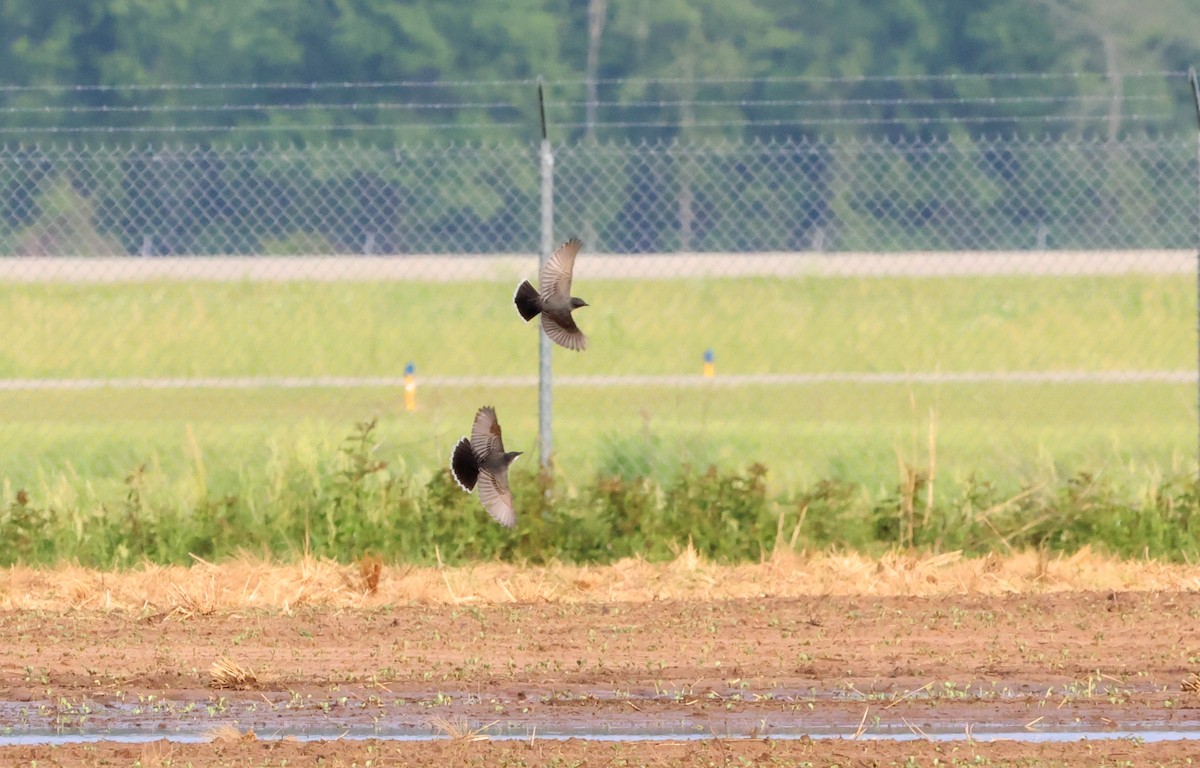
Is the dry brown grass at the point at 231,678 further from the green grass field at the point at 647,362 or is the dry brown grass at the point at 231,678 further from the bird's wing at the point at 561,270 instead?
the green grass field at the point at 647,362

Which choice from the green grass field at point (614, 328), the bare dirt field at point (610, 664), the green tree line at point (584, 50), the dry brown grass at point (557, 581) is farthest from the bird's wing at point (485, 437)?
the green tree line at point (584, 50)

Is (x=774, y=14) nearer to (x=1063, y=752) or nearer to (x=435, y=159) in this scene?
(x=435, y=159)

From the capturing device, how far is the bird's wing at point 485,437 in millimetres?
6398

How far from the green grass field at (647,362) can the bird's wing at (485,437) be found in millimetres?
4803

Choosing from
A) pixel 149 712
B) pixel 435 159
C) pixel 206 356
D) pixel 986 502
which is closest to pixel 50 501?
pixel 149 712

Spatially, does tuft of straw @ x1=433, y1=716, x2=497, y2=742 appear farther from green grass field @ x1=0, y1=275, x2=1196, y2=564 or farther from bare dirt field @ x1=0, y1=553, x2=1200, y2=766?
green grass field @ x1=0, y1=275, x2=1196, y2=564

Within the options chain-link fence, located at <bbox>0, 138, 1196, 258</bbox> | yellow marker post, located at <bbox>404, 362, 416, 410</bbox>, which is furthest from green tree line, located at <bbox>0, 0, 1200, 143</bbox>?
yellow marker post, located at <bbox>404, 362, 416, 410</bbox>

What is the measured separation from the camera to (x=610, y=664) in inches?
258

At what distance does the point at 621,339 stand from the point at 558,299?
40.4 feet

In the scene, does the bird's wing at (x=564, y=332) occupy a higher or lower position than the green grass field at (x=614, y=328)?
higher

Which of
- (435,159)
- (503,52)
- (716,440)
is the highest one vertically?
(503,52)

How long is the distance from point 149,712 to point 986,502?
4944 mm

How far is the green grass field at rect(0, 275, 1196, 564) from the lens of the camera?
45.4 feet

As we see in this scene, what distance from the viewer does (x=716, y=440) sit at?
1405 centimetres
